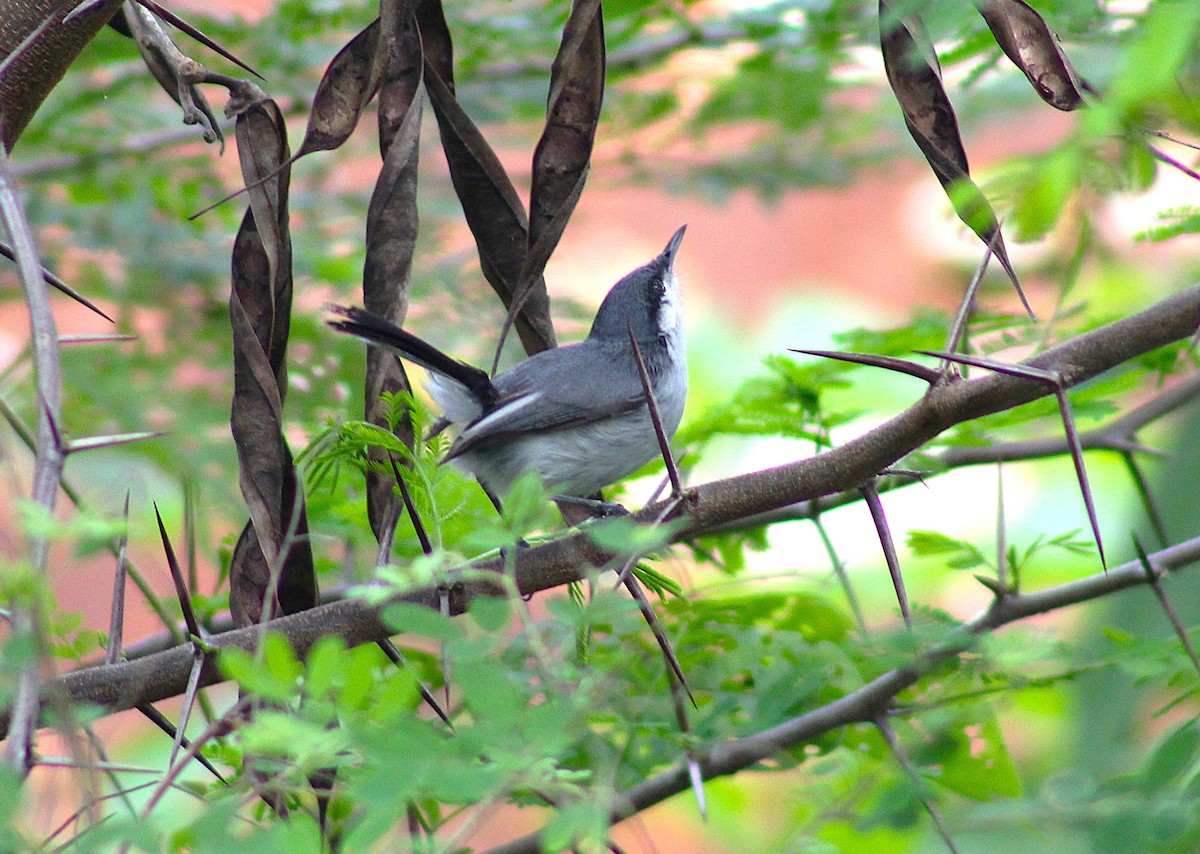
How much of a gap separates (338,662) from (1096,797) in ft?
3.44

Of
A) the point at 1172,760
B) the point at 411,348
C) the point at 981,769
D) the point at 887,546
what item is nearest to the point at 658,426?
the point at 887,546

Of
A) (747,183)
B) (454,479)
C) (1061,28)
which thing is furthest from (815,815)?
(747,183)

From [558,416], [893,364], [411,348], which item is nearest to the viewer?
[893,364]

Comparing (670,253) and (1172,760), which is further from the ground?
(670,253)

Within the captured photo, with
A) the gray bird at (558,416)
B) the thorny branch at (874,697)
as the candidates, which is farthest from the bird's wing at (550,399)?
the thorny branch at (874,697)

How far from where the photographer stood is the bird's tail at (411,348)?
2080 mm

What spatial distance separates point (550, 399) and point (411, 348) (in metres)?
0.83

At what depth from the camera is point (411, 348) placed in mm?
2867

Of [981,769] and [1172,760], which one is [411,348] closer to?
[981,769]

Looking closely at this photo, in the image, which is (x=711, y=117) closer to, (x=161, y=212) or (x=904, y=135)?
(x=904, y=135)

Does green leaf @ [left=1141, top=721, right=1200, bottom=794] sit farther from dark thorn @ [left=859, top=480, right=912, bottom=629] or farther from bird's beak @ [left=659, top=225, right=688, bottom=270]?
bird's beak @ [left=659, top=225, right=688, bottom=270]

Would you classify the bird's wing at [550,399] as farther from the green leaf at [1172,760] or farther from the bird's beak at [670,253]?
the green leaf at [1172,760]

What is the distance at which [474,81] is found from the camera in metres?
4.29

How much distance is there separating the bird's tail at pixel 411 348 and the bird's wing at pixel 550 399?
0.28 feet
